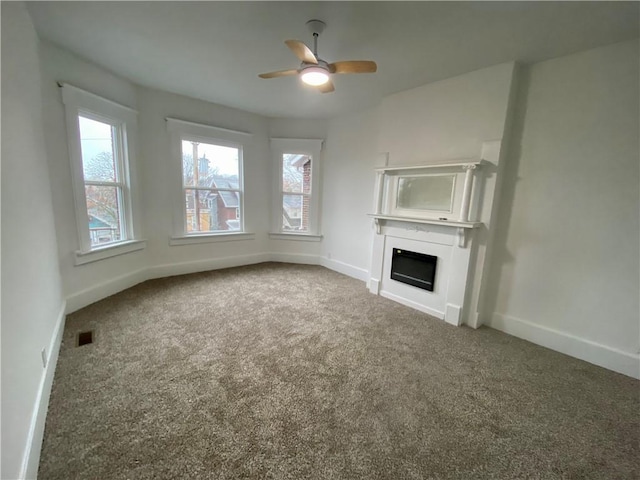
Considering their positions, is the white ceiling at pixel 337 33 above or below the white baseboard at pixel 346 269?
above

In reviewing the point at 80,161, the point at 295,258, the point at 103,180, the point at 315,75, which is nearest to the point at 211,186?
the point at 103,180

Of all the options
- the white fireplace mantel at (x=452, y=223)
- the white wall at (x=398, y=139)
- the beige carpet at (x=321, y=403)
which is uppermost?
the white wall at (x=398, y=139)

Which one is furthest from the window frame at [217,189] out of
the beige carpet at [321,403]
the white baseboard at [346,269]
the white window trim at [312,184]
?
the beige carpet at [321,403]

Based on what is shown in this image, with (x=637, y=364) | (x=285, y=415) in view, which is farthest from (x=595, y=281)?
(x=285, y=415)

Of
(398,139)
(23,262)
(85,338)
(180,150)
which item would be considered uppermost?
(398,139)

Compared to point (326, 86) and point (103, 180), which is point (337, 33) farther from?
point (103, 180)

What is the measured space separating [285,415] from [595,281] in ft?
9.07

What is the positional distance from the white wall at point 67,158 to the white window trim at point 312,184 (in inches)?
88.8

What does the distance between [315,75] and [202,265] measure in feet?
11.1

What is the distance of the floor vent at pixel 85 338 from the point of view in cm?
227

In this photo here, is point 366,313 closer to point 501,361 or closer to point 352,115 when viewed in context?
point 501,361

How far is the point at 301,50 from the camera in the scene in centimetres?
192

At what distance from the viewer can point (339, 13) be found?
6.32 feet

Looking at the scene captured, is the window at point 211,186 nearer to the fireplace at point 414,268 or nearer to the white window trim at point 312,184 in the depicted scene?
the white window trim at point 312,184
